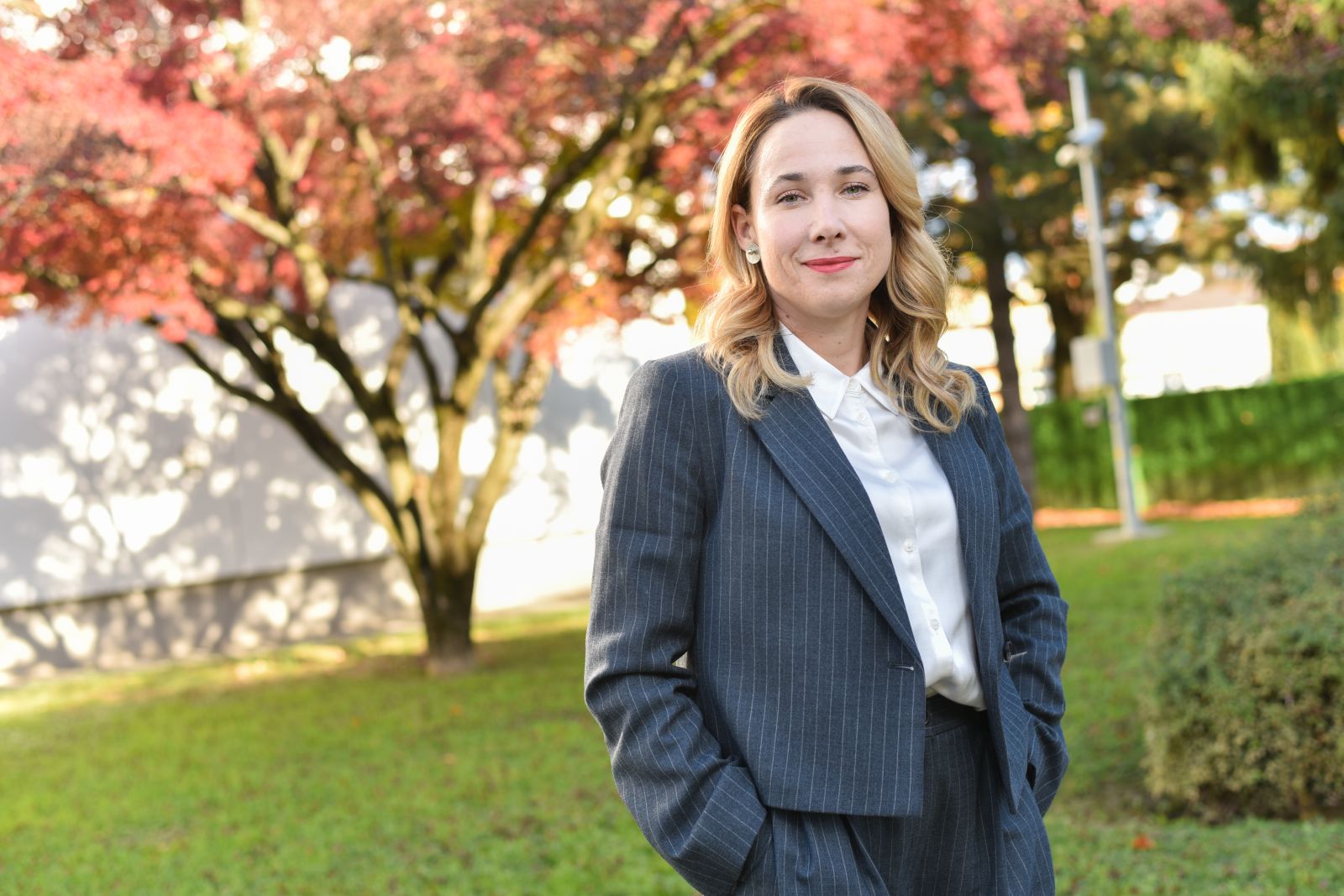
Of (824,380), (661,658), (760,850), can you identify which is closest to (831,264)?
(824,380)

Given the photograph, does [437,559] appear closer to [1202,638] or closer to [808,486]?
[1202,638]

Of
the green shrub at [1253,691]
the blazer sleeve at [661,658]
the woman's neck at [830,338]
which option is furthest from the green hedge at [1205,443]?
the blazer sleeve at [661,658]

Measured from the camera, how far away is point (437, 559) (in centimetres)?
1051

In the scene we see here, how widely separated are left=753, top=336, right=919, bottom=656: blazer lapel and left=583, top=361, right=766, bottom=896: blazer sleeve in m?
0.13

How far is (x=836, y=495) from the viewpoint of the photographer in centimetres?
198

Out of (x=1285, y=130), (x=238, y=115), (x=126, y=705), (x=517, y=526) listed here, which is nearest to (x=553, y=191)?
(x=238, y=115)

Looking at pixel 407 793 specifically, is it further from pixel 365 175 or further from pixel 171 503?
pixel 171 503

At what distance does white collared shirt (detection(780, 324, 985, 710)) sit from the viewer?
203 cm

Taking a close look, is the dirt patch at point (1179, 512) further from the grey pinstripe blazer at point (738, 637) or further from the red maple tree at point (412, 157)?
the grey pinstripe blazer at point (738, 637)

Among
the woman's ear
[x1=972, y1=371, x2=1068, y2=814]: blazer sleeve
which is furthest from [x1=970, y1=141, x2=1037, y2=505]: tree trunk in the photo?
the woman's ear

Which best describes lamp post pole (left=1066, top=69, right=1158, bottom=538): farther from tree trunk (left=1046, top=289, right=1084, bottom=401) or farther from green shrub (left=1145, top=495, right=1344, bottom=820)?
green shrub (left=1145, top=495, right=1344, bottom=820)

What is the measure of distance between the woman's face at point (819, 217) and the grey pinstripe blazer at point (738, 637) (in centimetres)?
23

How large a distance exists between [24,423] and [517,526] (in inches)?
216

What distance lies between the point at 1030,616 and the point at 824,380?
0.58 meters
